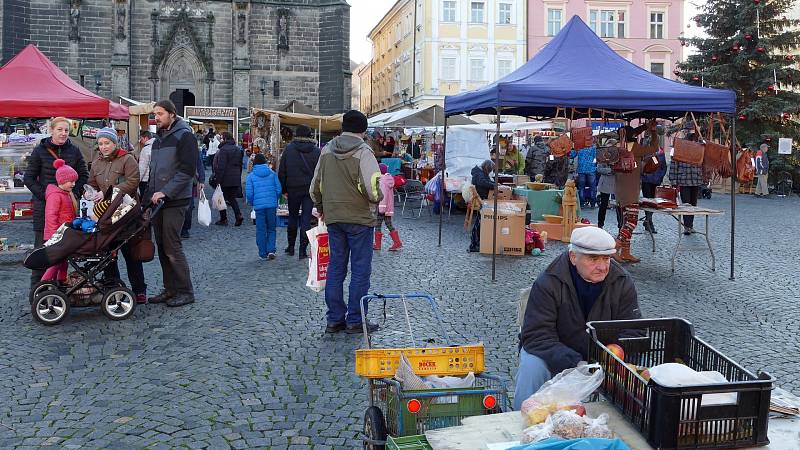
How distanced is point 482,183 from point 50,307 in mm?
8008

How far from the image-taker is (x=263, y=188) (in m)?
11.8

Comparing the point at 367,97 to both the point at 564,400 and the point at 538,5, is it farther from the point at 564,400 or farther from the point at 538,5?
the point at 564,400

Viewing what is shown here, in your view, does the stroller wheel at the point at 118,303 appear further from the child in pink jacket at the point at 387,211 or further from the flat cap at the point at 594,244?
the child in pink jacket at the point at 387,211

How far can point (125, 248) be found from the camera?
789 cm

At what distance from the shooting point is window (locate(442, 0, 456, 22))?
50188 millimetres

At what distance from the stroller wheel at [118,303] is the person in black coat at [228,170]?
817cm

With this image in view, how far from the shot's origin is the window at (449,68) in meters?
50.4

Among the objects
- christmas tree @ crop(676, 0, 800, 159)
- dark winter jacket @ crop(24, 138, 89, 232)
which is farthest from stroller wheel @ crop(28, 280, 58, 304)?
christmas tree @ crop(676, 0, 800, 159)

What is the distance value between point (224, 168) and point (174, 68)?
91.7ft

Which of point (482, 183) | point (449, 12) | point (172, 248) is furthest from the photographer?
point (449, 12)

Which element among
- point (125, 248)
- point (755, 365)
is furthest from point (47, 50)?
point (755, 365)

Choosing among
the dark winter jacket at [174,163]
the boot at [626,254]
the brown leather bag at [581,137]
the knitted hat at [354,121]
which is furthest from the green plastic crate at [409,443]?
the boot at [626,254]

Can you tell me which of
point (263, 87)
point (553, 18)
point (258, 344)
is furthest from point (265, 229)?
point (553, 18)

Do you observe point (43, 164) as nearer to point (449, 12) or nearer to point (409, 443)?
point (409, 443)
